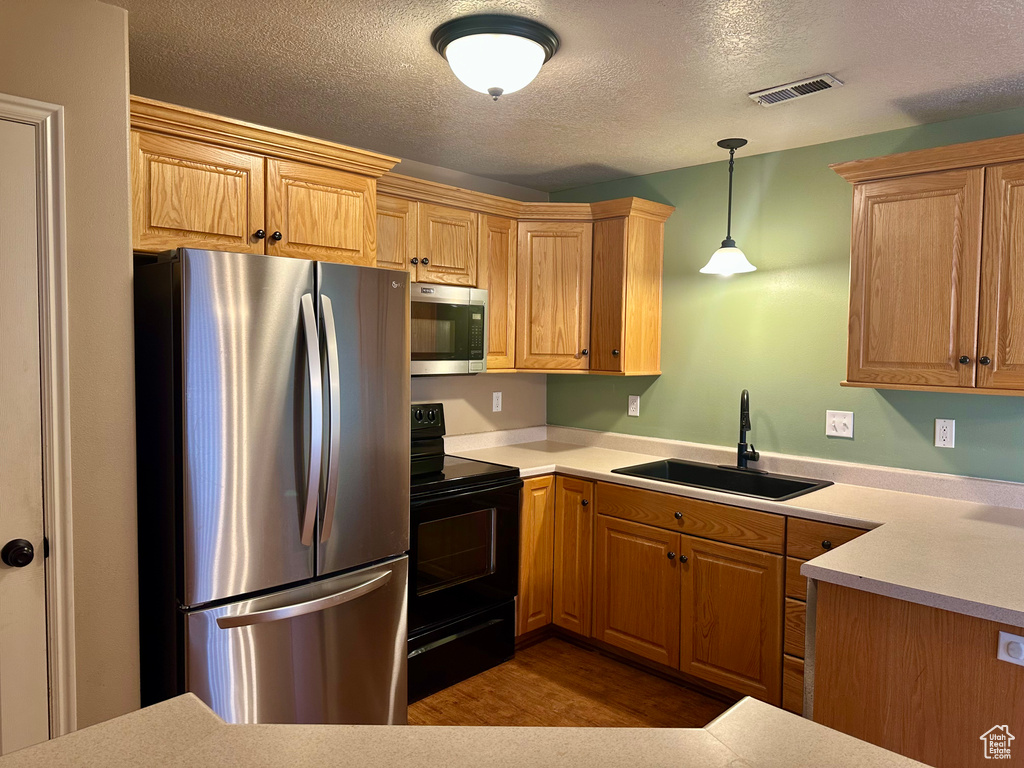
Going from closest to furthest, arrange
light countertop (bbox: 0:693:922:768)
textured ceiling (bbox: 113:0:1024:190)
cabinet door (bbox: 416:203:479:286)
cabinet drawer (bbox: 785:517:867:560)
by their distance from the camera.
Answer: light countertop (bbox: 0:693:922:768), textured ceiling (bbox: 113:0:1024:190), cabinet drawer (bbox: 785:517:867:560), cabinet door (bbox: 416:203:479:286)

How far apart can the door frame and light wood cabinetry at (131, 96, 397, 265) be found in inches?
11.5

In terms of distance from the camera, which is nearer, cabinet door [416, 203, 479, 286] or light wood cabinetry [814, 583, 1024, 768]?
light wood cabinetry [814, 583, 1024, 768]

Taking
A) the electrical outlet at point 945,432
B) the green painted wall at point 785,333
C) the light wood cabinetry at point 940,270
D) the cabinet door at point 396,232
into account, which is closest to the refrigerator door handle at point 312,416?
the cabinet door at point 396,232

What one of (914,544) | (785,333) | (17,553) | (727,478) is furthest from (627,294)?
(17,553)

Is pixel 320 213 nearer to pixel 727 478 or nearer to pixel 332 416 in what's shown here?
pixel 332 416

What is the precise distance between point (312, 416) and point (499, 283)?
1612mm

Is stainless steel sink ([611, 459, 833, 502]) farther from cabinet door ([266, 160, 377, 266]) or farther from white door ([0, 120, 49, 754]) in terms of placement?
white door ([0, 120, 49, 754])

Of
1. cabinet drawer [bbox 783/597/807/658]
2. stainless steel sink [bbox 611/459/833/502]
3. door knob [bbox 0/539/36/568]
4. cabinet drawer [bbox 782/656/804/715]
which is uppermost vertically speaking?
door knob [bbox 0/539/36/568]

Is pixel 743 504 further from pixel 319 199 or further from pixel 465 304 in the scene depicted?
pixel 319 199

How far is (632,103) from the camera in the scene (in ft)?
8.61

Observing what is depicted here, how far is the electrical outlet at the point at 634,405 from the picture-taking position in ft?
12.7

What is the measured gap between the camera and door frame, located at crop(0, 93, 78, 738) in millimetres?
1775

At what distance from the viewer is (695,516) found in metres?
2.92

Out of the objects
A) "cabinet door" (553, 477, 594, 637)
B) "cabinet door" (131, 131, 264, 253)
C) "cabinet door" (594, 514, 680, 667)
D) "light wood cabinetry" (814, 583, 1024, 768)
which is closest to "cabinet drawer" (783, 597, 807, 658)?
"cabinet door" (594, 514, 680, 667)
